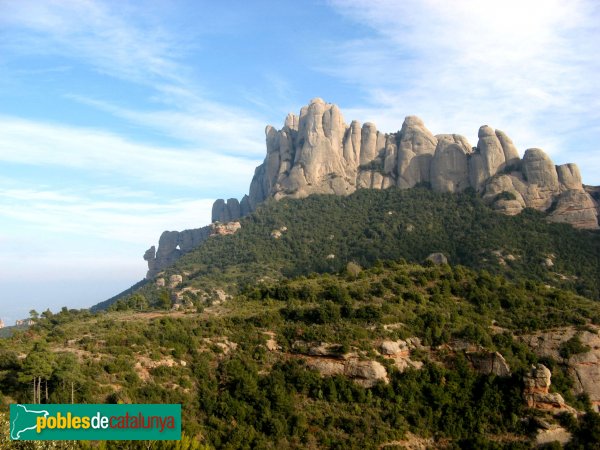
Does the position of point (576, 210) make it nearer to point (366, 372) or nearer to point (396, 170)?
point (396, 170)

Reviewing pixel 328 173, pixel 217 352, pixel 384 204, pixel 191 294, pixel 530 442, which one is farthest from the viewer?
pixel 328 173

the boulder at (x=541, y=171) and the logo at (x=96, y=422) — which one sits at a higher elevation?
the boulder at (x=541, y=171)

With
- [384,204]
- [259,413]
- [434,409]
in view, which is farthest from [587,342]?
[384,204]

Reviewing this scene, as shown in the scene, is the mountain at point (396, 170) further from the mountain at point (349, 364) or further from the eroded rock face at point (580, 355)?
the eroded rock face at point (580, 355)

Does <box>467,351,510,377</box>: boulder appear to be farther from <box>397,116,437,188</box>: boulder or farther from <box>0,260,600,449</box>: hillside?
<box>397,116,437,188</box>: boulder

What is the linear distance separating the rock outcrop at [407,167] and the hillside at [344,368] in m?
66.5

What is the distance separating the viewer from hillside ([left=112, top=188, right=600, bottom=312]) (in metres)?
93.2

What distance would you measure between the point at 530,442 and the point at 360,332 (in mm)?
14429

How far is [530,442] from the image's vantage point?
36.7 m

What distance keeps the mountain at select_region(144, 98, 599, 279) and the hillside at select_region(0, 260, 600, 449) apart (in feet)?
220

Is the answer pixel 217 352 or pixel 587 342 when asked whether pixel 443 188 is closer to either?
pixel 587 342

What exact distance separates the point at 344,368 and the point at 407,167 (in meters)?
95.1

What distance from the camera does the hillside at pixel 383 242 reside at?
9325 centimetres

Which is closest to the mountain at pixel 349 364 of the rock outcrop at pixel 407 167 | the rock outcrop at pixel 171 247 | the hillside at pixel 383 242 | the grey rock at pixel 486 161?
the hillside at pixel 383 242
